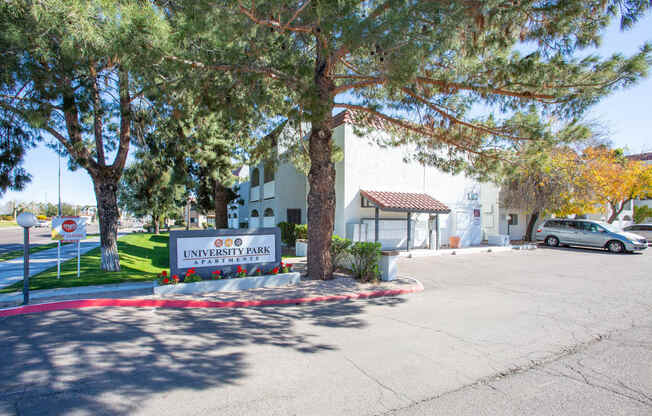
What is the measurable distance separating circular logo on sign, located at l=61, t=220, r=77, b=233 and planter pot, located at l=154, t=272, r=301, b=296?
12.3 feet

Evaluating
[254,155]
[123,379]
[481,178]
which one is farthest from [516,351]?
[254,155]

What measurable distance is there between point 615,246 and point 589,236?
1311mm

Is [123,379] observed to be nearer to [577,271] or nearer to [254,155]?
[254,155]

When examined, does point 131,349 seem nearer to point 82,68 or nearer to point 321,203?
point 321,203

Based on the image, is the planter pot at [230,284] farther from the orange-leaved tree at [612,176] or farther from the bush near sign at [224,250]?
the orange-leaved tree at [612,176]

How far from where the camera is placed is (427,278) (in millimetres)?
10789

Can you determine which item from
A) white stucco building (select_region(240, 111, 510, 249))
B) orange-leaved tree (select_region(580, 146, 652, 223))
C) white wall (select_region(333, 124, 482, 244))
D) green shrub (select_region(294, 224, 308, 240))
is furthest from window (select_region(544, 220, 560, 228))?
green shrub (select_region(294, 224, 308, 240))

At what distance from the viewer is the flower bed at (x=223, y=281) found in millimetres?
8062

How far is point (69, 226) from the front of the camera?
943 centimetres

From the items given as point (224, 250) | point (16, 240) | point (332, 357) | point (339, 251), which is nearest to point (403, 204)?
point (339, 251)

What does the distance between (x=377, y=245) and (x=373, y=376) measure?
6.24 m

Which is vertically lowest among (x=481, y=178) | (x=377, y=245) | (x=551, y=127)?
(x=377, y=245)

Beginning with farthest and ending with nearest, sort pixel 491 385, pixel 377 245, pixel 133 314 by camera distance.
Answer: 1. pixel 377 245
2. pixel 133 314
3. pixel 491 385

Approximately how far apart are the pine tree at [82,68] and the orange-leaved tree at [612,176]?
24373 mm
